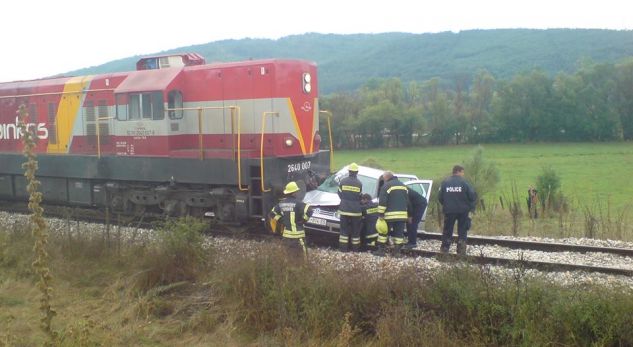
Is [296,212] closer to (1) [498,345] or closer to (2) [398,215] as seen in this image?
(2) [398,215]

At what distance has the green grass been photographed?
107 feet

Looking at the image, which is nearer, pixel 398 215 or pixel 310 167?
pixel 398 215

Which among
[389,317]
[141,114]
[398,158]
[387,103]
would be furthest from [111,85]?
[387,103]

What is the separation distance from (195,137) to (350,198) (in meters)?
3.90

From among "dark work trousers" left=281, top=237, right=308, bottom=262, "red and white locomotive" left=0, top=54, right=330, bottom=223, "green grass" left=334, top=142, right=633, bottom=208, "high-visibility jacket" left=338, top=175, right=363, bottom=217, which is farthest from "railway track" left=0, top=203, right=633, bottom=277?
"green grass" left=334, top=142, right=633, bottom=208

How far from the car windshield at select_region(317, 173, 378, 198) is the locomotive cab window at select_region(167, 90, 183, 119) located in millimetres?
3309

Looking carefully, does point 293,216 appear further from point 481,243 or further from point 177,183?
point 481,243

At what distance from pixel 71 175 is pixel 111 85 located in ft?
7.71

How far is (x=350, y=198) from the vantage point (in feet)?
31.9

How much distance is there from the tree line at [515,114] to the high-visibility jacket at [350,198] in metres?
53.2

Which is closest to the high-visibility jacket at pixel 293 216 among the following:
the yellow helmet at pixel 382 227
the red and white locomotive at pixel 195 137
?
the yellow helmet at pixel 382 227

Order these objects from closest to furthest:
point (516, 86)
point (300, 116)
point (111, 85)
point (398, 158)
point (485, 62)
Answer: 1. point (300, 116)
2. point (111, 85)
3. point (398, 158)
4. point (516, 86)
5. point (485, 62)

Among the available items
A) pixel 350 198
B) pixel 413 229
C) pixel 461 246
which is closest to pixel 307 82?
pixel 350 198

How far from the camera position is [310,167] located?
11.7 meters
